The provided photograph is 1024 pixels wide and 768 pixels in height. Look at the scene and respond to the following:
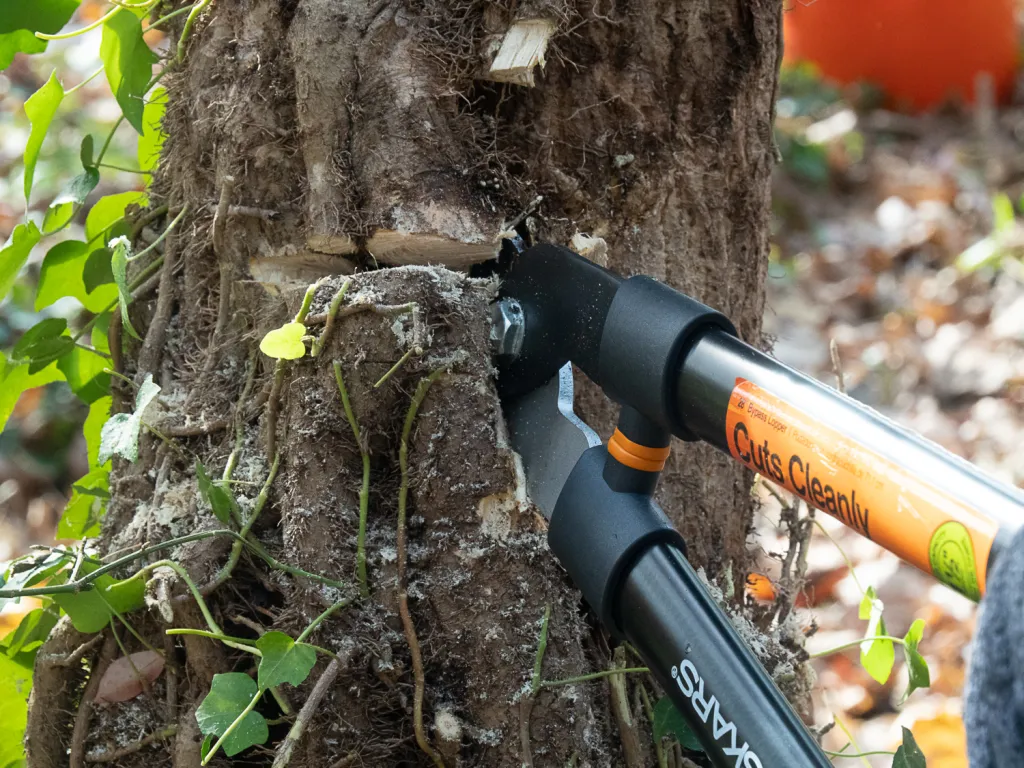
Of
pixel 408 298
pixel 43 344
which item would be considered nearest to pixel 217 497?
pixel 408 298

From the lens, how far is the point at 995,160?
15.0 ft

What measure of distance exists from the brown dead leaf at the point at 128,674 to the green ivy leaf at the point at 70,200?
0.58 meters

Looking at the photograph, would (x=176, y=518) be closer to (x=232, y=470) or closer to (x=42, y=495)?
(x=232, y=470)

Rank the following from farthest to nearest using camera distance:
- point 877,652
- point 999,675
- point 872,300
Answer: point 872,300 < point 877,652 < point 999,675

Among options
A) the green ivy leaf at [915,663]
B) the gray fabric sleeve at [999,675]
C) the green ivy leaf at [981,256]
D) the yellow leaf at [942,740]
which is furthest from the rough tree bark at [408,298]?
the green ivy leaf at [981,256]

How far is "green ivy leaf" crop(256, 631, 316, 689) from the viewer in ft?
2.97

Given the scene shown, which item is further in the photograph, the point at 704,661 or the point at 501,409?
the point at 501,409

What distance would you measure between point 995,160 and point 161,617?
4670 mm

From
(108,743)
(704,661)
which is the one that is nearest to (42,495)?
(108,743)

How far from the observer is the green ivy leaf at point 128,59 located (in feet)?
3.59

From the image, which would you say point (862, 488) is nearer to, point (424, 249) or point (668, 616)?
point (668, 616)

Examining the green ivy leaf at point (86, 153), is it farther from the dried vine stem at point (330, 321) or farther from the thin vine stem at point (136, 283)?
the dried vine stem at point (330, 321)

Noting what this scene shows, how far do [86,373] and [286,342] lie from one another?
1.76 feet

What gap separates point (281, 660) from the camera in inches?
36.2
